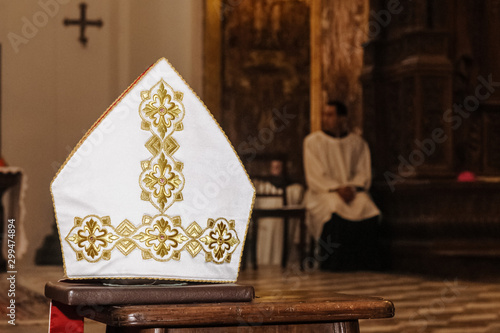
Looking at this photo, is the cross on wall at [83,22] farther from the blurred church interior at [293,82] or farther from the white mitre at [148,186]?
the white mitre at [148,186]

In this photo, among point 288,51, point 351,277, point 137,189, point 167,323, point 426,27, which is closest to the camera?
point 167,323

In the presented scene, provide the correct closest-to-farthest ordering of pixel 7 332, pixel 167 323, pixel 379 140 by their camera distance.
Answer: pixel 167 323, pixel 7 332, pixel 379 140

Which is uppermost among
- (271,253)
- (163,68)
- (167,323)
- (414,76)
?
(414,76)

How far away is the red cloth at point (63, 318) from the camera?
4.23 ft

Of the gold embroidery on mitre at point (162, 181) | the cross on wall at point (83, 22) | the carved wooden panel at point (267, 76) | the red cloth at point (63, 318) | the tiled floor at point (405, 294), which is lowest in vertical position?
the tiled floor at point (405, 294)

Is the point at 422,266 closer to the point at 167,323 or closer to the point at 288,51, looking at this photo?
the point at 288,51

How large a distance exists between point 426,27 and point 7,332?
5489 mm

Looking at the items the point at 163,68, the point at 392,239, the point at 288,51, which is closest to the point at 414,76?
the point at 392,239

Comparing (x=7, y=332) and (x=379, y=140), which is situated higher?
(x=379, y=140)

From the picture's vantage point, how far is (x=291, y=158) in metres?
9.88

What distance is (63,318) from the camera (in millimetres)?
1299

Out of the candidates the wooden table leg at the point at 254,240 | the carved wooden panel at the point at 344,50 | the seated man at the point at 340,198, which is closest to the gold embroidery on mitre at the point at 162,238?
the wooden table leg at the point at 254,240

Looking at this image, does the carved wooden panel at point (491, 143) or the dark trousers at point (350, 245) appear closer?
the dark trousers at point (350, 245)

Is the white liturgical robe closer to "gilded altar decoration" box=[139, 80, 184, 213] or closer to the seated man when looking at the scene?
the seated man
